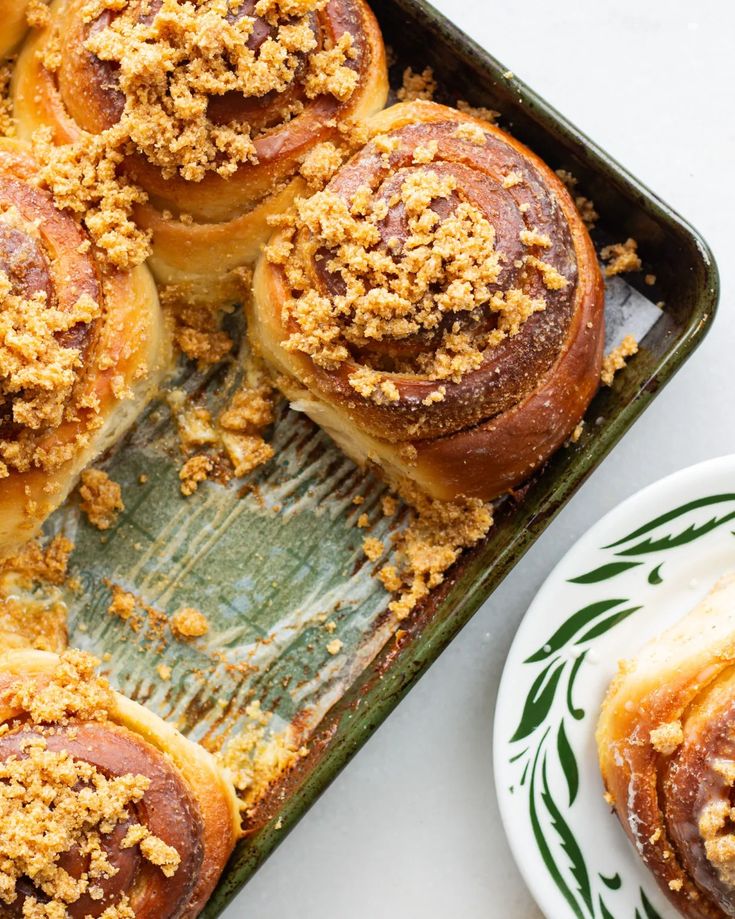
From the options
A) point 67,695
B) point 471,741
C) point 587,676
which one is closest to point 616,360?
point 587,676

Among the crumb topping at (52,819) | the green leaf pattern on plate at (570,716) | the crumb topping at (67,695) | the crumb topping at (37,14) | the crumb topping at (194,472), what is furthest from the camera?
the crumb topping at (194,472)

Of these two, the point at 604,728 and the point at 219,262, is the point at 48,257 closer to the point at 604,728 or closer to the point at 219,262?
the point at 219,262

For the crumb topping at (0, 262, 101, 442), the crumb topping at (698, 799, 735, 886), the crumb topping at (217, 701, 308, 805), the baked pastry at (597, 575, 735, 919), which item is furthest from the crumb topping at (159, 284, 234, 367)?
the crumb topping at (698, 799, 735, 886)

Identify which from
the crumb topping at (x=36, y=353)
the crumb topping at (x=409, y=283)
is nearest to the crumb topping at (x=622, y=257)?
the crumb topping at (x=409, y=283)

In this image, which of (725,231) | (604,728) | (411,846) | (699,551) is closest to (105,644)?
(411,846)

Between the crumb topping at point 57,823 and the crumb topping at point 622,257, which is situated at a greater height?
the crumb topping at point 622,257

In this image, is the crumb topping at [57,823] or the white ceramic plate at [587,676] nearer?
the crumb topping at [57,823]

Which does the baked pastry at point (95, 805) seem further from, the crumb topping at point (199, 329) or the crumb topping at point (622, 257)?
the crumb topping at point (622, 257)

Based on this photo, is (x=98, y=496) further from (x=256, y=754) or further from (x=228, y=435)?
(x=256, y=754)
